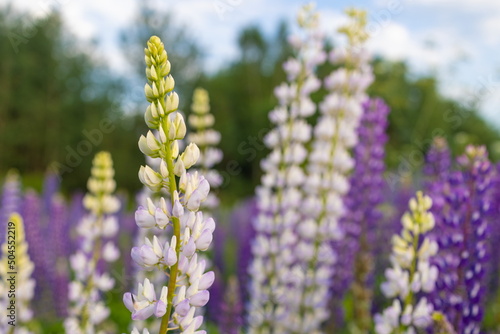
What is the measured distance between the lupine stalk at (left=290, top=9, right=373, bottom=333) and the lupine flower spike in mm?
2089

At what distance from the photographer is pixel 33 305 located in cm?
534

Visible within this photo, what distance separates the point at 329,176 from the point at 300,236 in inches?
22.6

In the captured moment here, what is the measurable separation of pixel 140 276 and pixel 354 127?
1792mm

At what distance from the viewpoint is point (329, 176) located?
12.3 ft

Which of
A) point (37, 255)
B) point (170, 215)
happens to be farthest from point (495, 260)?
point (37, 255)

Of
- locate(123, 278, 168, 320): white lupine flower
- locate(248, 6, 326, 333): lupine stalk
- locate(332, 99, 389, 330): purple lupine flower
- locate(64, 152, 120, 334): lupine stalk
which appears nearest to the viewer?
locate(123, 278, 168, 320): white lupine flower

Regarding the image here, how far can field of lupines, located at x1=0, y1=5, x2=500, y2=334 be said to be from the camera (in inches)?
61.6

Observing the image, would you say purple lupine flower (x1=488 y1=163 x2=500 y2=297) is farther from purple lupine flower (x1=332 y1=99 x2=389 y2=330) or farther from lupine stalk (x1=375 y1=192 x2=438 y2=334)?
lupine stalk (x1=375 y1=192 x2=438 y2=334)

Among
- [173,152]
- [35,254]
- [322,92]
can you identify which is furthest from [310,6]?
[322,92]

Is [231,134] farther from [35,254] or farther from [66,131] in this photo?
[35,254]

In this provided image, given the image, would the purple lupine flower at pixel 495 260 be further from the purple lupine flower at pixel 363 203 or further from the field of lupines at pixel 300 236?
the purple lupine flower at pixel 363 203

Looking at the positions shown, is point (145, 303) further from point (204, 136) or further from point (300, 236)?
point (204, 136)

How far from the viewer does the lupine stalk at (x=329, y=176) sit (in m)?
3.60

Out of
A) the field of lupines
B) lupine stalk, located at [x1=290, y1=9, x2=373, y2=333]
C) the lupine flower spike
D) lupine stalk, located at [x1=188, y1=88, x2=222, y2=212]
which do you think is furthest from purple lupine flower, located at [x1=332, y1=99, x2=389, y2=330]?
the lupine flower spike
